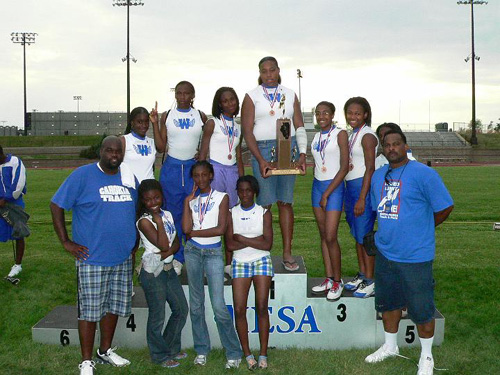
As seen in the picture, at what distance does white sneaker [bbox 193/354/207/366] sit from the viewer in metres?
5.00

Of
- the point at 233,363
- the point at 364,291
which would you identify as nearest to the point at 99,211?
the point at 233,363

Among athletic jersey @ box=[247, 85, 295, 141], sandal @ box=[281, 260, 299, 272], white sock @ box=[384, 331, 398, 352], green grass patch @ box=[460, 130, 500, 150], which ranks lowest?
white sock @ box=[384, 331, 398, 352]

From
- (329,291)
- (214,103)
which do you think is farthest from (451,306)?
(214,103)

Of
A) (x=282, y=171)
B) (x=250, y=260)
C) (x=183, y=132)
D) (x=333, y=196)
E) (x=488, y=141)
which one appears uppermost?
(x=488, y=141)

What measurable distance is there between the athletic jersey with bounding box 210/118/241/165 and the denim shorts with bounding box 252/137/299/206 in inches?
10.0

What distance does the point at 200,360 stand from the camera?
5012mm

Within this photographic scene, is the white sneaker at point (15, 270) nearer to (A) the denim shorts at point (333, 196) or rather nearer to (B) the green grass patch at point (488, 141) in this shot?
(A) the denim shorts at point (333, 196)

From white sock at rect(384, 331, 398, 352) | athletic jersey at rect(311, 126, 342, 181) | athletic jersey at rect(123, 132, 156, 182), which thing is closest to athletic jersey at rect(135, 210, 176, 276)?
athletic jersey at rect(123, 132, 156, 182)

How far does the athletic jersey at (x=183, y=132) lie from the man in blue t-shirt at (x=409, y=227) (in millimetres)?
1964

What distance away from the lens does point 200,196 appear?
5016mm

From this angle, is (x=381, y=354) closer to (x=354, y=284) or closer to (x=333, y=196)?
(x=354, y=284)

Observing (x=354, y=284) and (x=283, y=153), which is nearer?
(x=283, y=153)

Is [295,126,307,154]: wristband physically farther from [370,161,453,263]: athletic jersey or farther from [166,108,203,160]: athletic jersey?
[370,161,453,263]: athletic jersey

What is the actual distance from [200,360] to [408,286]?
1.94 m
